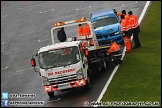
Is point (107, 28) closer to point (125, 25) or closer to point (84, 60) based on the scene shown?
point (125, 25)

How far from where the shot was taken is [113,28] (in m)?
33.1

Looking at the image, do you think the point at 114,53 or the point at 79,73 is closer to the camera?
the point at 79,73

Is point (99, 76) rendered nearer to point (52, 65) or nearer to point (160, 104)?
point (52, 65)

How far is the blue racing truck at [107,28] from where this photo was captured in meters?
33.0

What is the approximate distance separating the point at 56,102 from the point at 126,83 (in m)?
3.00

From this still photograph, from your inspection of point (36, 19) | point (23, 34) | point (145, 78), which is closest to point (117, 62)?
point (145, 78)

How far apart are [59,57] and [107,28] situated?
28.1ft

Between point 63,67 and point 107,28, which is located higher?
point 107,28

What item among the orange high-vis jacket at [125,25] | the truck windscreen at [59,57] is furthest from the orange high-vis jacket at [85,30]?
the truck windscreen at [59,57]

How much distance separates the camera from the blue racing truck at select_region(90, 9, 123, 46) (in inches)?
1298

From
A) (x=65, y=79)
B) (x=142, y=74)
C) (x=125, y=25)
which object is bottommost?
(x=142, y=74)

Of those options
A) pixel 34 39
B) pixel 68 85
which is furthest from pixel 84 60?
pixel 34 39

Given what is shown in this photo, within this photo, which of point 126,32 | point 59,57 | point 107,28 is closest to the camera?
point 59,57

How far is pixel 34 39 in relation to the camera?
38000 mm
